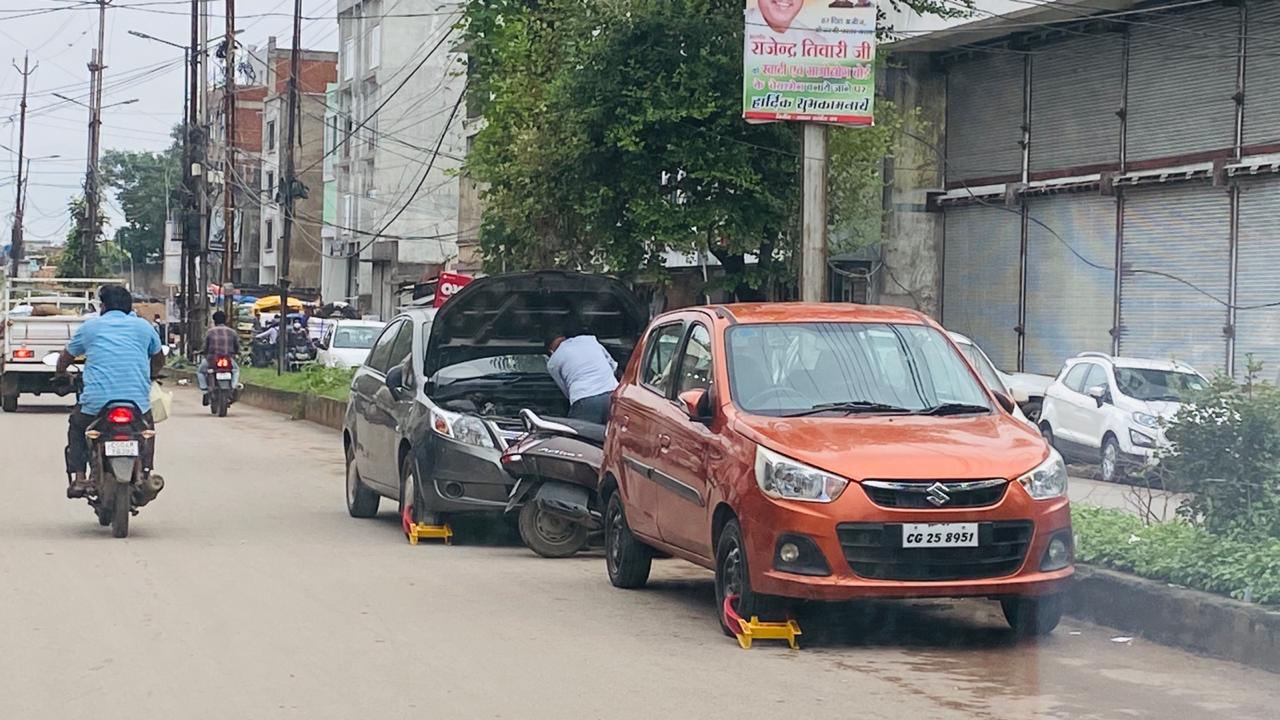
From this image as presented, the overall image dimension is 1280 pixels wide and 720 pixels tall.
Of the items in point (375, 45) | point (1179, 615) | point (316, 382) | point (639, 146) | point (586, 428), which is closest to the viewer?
point (1179, 615)

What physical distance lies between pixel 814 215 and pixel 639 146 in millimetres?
4044

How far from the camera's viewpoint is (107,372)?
13.1m

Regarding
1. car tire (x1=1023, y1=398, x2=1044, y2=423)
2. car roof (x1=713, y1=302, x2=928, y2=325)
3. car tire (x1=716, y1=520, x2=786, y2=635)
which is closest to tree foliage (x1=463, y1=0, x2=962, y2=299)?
car tire (x1=1023, y1=398, x2=1044, y2=423)

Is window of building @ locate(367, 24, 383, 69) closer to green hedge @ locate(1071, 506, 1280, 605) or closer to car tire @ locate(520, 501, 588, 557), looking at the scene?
car tire @ locate(520, 501, 588, 557)

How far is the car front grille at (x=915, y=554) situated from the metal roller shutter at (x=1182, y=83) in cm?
1757

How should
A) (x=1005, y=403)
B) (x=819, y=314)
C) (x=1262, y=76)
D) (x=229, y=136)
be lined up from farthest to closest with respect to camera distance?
1. (x=229, y=136)
2. (x=1262, y=76)
3. (x=819, y=314)
4. (x=1005, y=403)

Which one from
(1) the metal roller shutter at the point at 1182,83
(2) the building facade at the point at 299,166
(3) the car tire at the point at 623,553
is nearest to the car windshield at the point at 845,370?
(3) the car tire at the point at 623,553

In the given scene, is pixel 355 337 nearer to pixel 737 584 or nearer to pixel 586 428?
pixel 586 428

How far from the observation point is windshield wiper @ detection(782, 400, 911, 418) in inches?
357

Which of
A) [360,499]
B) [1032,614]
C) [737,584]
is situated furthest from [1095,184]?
[737,584]

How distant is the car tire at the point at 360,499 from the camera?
50.2 feet

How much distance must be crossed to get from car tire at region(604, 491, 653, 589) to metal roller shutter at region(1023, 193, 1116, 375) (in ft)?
58.7

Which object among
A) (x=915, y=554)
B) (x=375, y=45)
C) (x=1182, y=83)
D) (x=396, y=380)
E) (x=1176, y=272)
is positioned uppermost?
(x=375, y=45)

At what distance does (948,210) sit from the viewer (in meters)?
32.2
